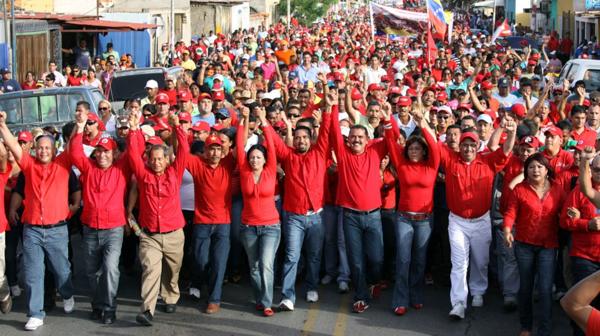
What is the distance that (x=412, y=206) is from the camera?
909 cm

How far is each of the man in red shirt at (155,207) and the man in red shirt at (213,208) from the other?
243 millimetres

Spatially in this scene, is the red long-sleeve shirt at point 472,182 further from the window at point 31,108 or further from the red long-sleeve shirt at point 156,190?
the window at point 31,108

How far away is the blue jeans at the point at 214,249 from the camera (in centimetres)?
923

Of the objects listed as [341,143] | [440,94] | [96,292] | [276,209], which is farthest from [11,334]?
[440,94]

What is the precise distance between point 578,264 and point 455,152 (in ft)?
5.61

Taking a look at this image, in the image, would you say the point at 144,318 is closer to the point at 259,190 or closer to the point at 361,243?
the point at 259,190

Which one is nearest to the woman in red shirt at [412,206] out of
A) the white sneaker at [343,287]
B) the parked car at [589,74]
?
the white sneaker at [343,287]

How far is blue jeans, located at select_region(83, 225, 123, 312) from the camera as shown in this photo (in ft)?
29.0

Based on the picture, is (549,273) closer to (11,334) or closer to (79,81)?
(11,334)

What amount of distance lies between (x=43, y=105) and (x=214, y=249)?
6.56 meters

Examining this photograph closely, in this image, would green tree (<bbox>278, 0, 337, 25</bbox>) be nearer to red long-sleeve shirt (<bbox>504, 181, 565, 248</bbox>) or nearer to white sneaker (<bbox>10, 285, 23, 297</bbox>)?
white sneaker (<bbox>10, 285, 23, 297</bbox>)

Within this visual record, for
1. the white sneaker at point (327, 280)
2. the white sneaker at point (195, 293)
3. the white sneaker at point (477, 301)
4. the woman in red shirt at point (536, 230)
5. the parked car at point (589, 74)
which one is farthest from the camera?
the parked car at point (589, 74)

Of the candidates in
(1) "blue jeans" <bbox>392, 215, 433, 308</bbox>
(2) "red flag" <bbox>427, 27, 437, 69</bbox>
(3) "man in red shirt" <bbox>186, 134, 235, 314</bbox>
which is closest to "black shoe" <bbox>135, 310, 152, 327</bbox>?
(3) "man in red shirt" <bbox>186, 134, 235, 314</bbox>

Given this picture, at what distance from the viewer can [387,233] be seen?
32.6ft
